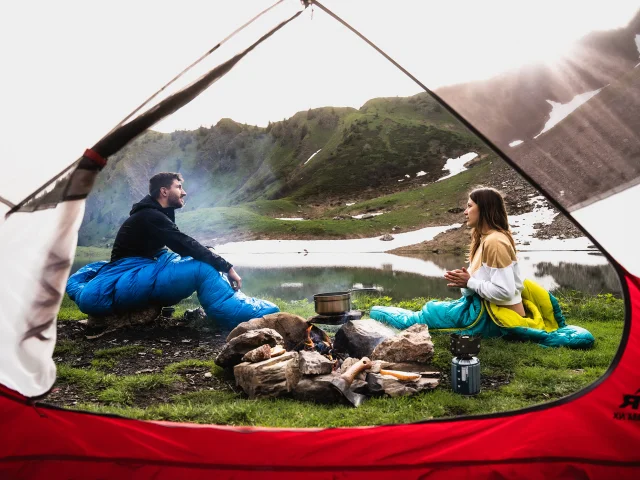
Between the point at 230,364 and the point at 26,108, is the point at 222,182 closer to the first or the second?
the point at 230,364

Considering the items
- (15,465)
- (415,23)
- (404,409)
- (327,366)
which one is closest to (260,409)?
(327,366)

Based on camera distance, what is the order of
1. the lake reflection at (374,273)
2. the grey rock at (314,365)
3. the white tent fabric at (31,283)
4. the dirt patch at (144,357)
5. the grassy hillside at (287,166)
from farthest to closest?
1. the lake reflection at (374,273)
2. the grassy hillside at (287,166)
3. the dirt patch at (144,357)
4. the grey rock at (314,365)
5. the white tent fabric at (31,283)

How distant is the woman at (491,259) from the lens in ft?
14.1

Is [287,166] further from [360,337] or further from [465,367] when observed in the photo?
[465,367]

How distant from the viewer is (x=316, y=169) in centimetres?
1111

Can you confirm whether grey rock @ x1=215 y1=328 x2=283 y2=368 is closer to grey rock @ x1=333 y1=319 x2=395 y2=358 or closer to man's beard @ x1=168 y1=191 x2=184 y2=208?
grey rock @ x1=333 y1=319 x2=395 y2=358

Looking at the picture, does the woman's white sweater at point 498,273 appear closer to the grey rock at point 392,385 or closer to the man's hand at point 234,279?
the grey rock at point 392,385

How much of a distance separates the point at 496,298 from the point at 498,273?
0.73 feet

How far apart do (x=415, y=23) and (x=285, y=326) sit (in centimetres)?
297

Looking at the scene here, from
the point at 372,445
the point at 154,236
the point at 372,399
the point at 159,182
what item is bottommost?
the point at 372,399

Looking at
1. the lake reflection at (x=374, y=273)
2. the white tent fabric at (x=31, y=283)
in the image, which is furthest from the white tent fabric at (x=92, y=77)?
the lake reflection at (x=374, y=273)

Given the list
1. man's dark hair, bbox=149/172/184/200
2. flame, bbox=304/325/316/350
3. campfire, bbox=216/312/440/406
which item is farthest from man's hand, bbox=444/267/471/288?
man's dark hair, bbox=149/172/184/200

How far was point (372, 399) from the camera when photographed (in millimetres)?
3289

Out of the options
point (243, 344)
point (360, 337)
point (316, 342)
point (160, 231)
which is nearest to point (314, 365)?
point (243, 344)
